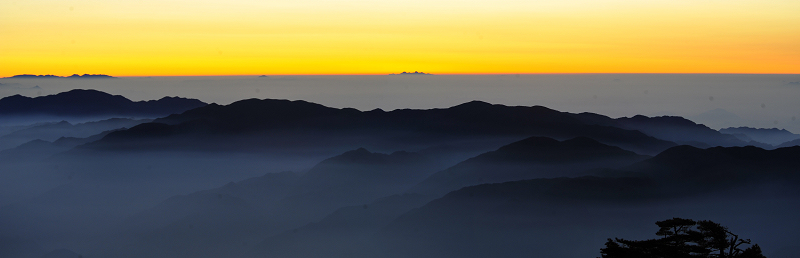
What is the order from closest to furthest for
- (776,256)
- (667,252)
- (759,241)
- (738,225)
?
(667,252) → (776,256) → (759,241) → (738,225)

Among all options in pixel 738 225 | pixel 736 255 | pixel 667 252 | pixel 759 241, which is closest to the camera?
pixel 736 255

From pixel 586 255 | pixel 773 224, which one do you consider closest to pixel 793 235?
pixel 773 224

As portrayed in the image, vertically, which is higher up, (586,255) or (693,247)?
(693,247)

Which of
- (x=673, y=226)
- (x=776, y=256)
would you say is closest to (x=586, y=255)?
(x=776, y=256)

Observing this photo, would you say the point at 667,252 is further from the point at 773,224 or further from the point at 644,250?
the point at 773,224

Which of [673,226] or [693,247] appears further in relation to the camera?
[673,226]

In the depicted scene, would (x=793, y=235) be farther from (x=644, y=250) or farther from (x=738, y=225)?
(x=644, y=250)
